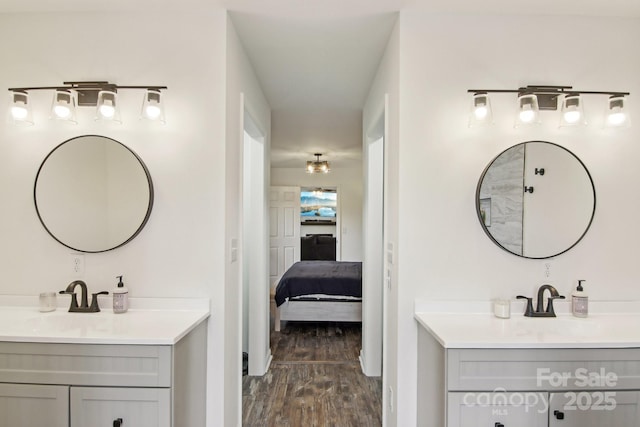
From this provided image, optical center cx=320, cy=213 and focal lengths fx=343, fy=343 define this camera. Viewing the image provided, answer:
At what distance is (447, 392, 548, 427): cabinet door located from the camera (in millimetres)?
1435

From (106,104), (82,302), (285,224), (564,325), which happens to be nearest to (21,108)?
(106,104)

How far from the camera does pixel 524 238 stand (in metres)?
1.86

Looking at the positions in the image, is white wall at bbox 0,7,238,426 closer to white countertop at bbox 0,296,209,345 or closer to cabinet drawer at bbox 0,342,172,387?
white countertop at bbox 0,296,209,345

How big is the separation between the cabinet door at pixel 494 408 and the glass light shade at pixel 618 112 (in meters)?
1.44

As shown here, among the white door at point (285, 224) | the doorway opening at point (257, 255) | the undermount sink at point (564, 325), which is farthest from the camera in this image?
the white door at point (285, 224)

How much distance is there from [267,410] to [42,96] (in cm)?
252

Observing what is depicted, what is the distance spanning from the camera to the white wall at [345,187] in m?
7.15

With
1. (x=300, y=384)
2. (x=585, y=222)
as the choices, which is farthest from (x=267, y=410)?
(x=585, y=222)

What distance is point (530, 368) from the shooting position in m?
1.44

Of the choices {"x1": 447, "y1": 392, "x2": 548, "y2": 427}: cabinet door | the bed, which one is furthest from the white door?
{"x1": 447, "y1": 392, "x2": 548, "y2": 427}: cabinet door

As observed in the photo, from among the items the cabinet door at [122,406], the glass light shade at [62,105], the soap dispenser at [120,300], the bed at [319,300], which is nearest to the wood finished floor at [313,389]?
the bed at [319,300]

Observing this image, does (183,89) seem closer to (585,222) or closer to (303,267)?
(585,222)

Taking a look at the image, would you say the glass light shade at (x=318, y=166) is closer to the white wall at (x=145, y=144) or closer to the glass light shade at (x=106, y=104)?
the white wall at (x=145, y=144)

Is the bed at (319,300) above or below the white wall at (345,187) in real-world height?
below
